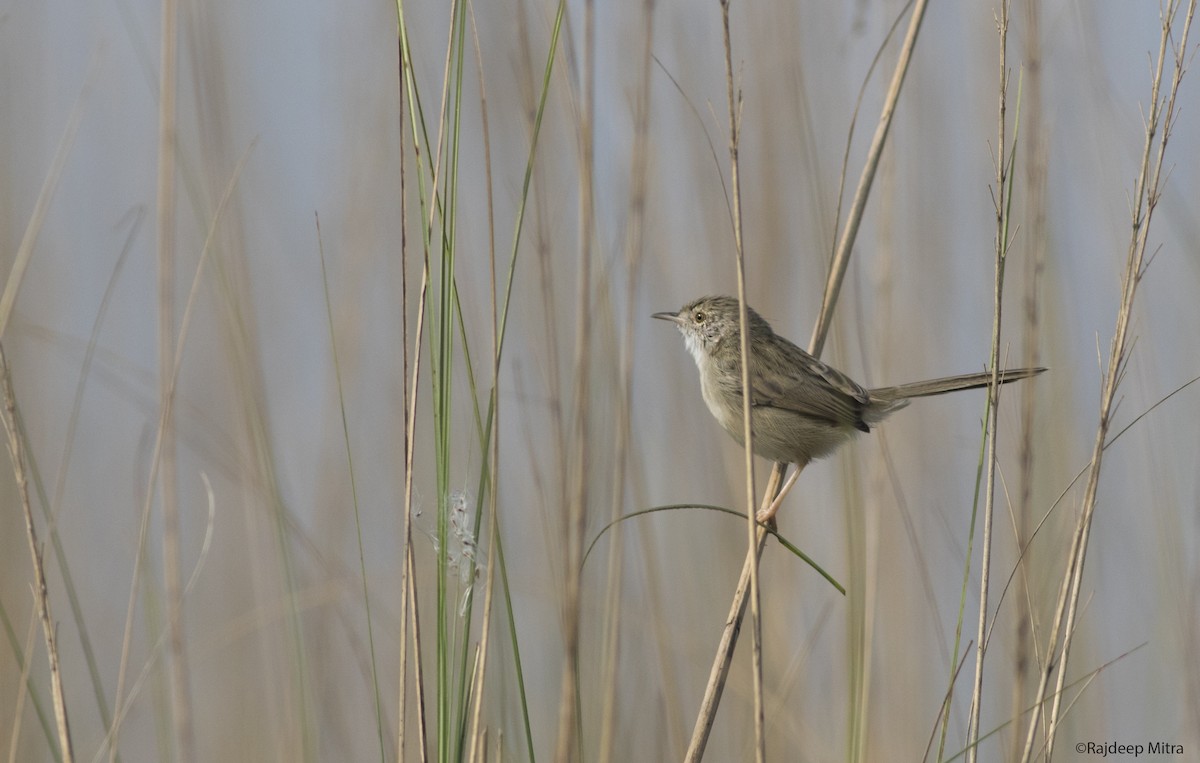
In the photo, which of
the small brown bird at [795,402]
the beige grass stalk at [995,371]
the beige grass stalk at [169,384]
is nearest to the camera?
the beige grass stalk at [995,371]

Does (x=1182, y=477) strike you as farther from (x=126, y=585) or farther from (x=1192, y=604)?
(x=126, y=585)

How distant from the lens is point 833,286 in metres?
2.52

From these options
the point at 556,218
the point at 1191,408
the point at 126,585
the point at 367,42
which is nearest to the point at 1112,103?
the point at 1191,408

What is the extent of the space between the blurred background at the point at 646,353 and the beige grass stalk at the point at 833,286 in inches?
19.7

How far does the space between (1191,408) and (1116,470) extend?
49cm

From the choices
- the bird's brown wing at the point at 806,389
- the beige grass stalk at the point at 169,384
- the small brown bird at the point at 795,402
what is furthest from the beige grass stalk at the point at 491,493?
the bird's brown wing at the point at 806,389

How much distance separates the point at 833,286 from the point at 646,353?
1525 mm

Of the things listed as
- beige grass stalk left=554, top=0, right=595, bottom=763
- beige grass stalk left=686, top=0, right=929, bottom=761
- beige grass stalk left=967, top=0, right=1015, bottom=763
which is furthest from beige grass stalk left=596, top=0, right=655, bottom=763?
beige grass stalk left=967, top=0, right=1015, bottom=763

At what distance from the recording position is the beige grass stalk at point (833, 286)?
205 centimetres

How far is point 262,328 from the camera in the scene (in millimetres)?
4219

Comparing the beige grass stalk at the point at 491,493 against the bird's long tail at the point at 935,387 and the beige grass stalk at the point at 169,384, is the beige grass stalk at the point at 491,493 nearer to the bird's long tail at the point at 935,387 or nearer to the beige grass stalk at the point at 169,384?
the beige grass stalk at the point at 169,384

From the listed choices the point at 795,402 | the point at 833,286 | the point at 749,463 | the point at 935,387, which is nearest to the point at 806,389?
the point at 795,402

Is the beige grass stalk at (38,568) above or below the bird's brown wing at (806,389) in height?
below

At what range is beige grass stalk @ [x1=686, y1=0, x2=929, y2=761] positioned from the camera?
2051 mm
